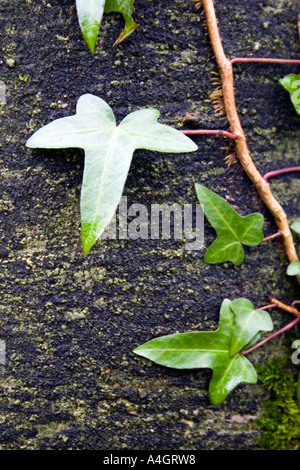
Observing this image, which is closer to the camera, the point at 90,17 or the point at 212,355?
the point at 90,17

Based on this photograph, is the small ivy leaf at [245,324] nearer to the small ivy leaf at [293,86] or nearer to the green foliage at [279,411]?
the green foliage at [279,411]

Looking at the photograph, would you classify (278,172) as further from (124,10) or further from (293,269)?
(124,10)

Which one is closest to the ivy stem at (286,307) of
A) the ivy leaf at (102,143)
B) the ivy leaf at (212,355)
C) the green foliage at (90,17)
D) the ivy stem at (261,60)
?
the ivy leaf at (212,355)

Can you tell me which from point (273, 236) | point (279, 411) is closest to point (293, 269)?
point (273, 236)

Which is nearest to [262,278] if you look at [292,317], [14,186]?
[292,317]

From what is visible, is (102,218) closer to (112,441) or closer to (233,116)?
(233,116)
